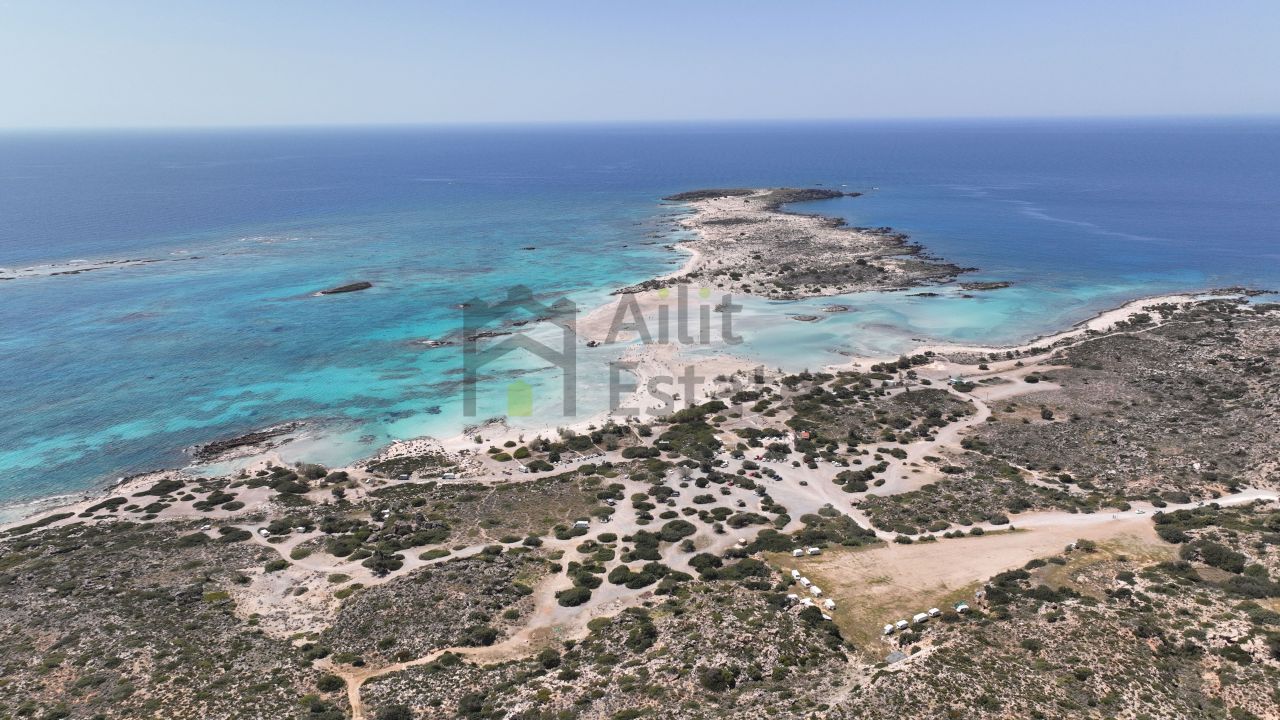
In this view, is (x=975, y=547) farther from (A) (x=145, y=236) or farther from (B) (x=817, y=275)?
(A) (x=145, y=236)

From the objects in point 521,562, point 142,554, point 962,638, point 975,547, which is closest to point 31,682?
point 142,554

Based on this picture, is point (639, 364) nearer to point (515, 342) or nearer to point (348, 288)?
point (515, 342)

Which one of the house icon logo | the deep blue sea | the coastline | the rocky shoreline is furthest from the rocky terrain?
the rocky shoreline

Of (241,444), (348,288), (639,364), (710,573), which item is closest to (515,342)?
(639,364)

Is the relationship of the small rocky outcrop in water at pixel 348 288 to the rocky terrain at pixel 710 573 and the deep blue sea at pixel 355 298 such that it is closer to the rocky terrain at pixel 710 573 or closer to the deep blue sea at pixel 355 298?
the deep blue sea at pixel 355 298

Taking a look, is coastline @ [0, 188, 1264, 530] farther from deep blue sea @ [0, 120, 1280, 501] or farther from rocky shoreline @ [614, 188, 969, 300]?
deep blue sea @ [0, 120, 1280, 501]
